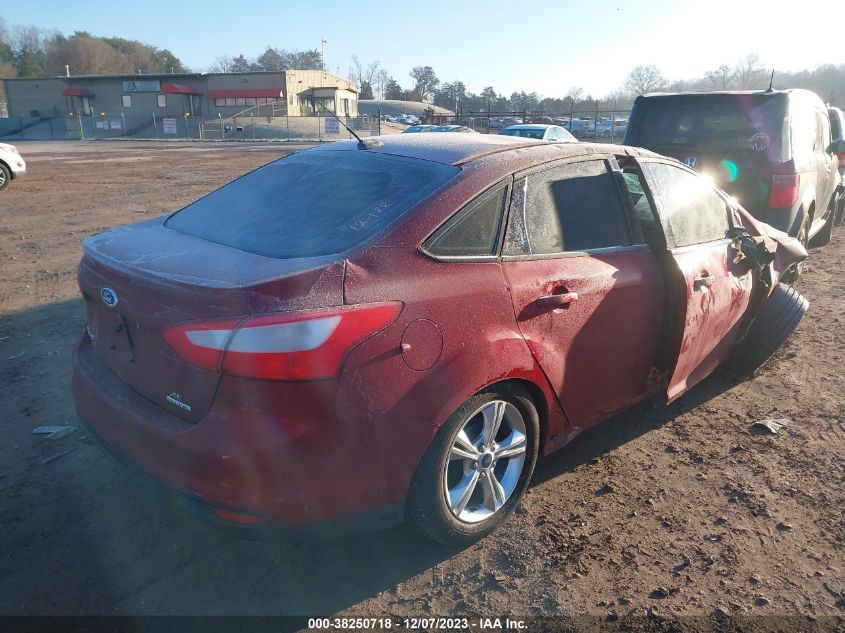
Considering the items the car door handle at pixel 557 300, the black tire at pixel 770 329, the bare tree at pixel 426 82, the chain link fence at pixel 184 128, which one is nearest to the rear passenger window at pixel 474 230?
the car door handle at pixel 557 300

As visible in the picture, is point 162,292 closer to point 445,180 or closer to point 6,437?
point 445,180

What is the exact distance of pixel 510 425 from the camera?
2.94 metres

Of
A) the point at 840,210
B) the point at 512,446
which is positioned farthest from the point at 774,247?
the point at 840,210

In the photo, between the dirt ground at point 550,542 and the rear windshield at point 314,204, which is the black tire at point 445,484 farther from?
the rear windshield at point 314,204

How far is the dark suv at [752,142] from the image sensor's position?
21.8 ft

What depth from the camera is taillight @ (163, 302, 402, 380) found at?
7.13ft

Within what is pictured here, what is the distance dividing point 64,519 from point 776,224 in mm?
6693

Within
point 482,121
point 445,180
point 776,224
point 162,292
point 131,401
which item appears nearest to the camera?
point 162,292

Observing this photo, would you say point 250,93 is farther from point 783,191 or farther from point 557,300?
point 557,300

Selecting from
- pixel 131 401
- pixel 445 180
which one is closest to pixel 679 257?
pixel 445 180

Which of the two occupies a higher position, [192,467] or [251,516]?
[192,467]

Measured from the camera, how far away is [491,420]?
279cm

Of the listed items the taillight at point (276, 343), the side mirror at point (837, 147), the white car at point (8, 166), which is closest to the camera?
the taillight at point (276, 343)

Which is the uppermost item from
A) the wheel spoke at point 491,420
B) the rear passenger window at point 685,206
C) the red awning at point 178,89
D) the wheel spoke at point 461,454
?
the red awning at point 178,89
